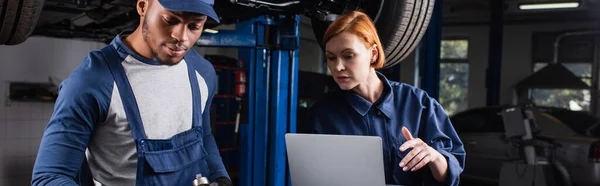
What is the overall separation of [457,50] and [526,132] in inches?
308

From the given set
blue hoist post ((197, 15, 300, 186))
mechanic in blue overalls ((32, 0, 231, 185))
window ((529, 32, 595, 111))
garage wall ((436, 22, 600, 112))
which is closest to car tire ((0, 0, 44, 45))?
mechanic in blue overalls ((32, 0, 231, 185))

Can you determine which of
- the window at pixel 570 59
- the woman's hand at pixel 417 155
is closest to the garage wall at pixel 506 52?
the window at pixel 570 59

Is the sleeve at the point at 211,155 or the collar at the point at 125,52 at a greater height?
the collar at the point at 125,52

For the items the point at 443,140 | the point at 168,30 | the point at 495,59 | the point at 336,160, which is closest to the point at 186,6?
the point at 168,30

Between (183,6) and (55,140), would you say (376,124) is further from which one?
(55,140)

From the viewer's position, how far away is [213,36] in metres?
2.84

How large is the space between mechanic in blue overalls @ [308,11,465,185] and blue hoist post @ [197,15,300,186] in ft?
4.08

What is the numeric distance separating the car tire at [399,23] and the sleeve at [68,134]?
124cm

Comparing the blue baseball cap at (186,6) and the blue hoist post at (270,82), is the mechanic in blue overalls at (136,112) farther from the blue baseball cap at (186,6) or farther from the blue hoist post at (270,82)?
the blue hoist post at (270,82)

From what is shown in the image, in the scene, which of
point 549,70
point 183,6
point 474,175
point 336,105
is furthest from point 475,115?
point 183,6

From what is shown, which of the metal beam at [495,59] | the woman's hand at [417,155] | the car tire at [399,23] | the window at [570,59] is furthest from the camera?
the window at [570,59]

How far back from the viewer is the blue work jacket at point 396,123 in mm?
1489

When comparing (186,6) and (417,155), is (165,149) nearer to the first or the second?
(186,6)

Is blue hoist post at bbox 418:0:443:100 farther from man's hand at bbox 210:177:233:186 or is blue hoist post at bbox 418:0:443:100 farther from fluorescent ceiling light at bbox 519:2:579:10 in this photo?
man's hand at bbox 210:177:233:186
